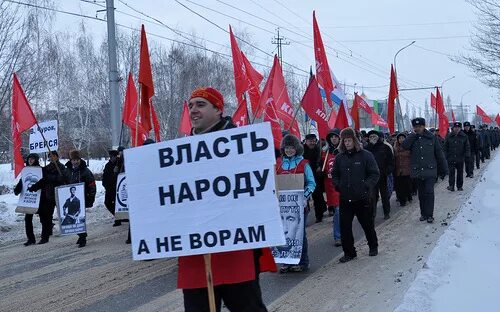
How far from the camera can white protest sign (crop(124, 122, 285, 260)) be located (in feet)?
10.4

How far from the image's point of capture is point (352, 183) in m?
7.88

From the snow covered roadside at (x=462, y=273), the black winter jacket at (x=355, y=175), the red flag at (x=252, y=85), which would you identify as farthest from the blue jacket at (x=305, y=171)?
the red flag at (x=252, y=85)

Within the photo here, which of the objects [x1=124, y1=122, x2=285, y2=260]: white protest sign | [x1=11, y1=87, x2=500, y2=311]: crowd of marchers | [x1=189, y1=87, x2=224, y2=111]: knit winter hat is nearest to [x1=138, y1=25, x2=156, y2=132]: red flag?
[x1=11, y1=87, x2=500, y2=311]: crowd of marchers

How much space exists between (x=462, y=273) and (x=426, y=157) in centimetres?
496

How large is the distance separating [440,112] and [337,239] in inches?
625

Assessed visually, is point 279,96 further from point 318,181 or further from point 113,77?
point 113,77

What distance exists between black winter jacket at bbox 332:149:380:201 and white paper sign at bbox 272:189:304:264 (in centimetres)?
89

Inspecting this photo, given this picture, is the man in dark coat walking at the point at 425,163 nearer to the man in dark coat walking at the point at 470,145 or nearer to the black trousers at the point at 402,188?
the black trousers at the point at 402,188

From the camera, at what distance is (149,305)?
6.40m

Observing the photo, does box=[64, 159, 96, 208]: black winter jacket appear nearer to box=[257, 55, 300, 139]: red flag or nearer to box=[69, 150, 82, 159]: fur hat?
box=[69, 150, 82, 159]: fur hat

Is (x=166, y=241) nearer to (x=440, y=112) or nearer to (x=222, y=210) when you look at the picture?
(x=222, y=210)

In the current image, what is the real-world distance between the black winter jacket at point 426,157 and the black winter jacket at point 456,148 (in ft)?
16.9

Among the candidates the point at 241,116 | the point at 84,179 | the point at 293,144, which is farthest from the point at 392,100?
the point at 84,179

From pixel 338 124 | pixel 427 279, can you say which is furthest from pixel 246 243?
pixel 338 124
